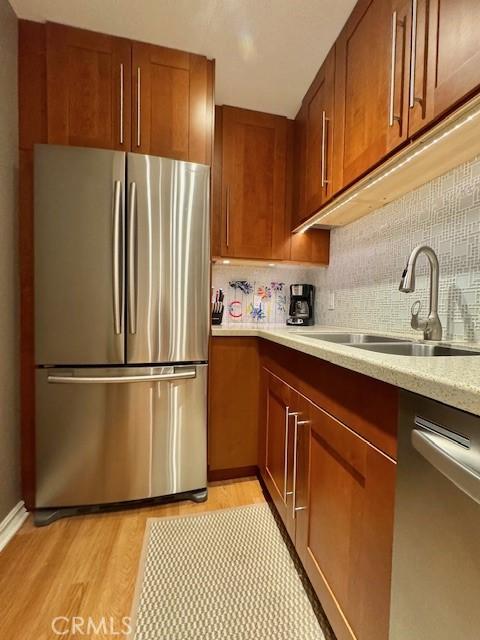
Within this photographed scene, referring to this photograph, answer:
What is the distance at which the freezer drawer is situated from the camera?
1.42 meters

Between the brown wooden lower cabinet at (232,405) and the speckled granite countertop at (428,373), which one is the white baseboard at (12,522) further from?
the speckled granite countertop at (428,373)

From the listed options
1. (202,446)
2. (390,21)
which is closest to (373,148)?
(390,21)

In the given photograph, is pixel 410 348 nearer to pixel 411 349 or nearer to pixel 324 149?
pixel 411 349

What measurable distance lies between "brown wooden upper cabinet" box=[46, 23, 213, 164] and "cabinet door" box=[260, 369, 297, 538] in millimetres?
1308

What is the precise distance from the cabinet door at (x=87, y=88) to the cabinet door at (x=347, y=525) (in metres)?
1.65

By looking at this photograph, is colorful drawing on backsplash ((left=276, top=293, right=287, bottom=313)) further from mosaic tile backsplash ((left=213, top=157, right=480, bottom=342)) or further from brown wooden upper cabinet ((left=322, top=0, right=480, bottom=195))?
brown wooden upper cabinet ((left=322, top=0, right=480, bottom=195))

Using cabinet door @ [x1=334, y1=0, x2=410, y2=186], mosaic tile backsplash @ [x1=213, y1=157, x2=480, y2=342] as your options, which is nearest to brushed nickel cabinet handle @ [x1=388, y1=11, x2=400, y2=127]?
cabinet door @ [x1=334, y1=0, x2=410, y2=186]

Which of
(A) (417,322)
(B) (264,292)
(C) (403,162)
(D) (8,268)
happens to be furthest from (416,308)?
(D) (8,268)

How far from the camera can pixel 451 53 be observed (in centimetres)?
Result: 81

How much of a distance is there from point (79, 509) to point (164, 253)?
137 cm

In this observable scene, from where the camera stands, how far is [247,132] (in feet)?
6.40

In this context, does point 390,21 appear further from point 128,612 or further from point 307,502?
point 128,612

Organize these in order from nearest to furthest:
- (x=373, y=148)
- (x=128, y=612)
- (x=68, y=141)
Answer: (x=128, y=612) → (x=373, y=148) → (x=68, y=141)

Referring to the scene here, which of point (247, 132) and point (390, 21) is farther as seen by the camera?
point (247, 132)
